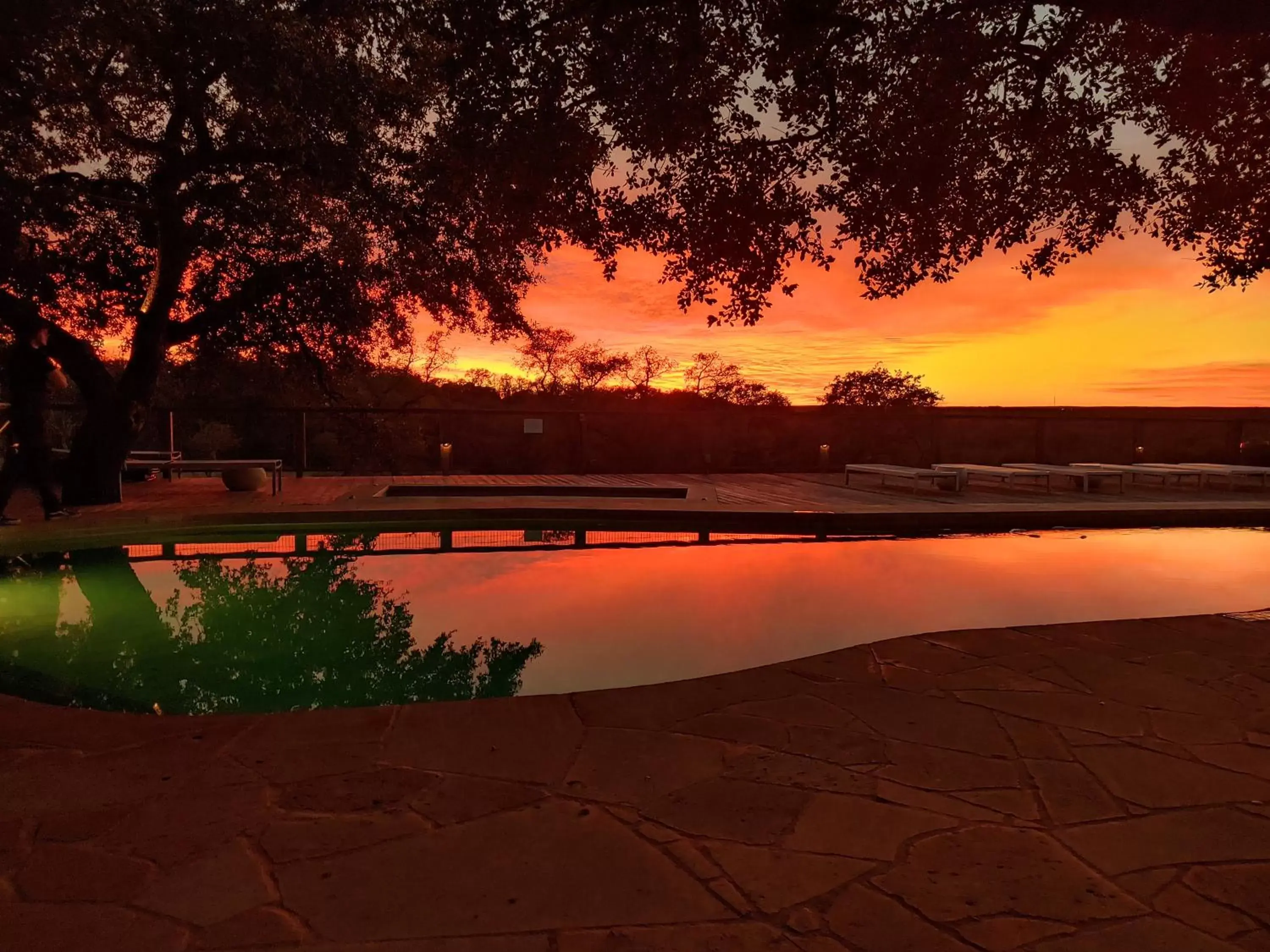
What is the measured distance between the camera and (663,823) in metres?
2.10

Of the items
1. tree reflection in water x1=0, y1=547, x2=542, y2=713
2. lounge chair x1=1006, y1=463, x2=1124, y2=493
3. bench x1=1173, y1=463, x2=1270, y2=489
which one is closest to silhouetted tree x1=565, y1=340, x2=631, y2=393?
lounge chair x1=1006, y1=463, x2=1124, y2=493

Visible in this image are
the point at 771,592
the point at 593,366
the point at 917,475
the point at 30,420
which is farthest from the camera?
the point at 593,366

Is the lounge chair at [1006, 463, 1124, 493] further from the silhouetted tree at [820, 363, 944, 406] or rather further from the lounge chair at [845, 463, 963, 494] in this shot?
the silhouetted tree at [820, 363, 944, 406]

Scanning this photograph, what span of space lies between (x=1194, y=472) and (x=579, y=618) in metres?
11.8

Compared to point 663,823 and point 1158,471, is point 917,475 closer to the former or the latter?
point 1158,471

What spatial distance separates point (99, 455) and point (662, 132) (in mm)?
8312

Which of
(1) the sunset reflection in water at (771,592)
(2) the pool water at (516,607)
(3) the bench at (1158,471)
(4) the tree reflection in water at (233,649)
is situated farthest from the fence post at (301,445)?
(3) the bench at (1158,471)

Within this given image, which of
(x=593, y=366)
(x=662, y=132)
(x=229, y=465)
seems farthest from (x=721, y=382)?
(x=662, y=132)

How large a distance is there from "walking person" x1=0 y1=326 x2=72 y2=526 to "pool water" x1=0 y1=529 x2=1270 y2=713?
1.31 m

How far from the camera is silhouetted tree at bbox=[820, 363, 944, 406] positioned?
2130 centimetres

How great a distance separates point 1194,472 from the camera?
1234cm

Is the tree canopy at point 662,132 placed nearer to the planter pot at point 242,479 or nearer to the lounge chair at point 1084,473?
the planter pot at point 242,479

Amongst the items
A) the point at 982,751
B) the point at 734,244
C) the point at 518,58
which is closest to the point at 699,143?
the point at 734,244

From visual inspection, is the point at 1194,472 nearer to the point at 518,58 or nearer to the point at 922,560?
the point at 922,560
